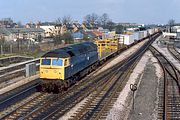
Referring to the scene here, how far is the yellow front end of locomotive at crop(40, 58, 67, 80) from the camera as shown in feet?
73.6

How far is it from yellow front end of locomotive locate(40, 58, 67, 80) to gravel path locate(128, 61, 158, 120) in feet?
18.1

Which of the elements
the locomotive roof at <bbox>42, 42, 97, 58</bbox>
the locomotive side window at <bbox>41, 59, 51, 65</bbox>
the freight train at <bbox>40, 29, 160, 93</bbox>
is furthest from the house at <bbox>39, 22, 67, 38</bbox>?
the locomotive side window at <bbox>41, 59, 51, 65</bbox>

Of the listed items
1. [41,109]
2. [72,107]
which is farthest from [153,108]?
[41,109]

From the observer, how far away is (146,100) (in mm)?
20953

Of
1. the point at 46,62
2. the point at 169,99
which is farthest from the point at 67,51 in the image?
the point at 169,99

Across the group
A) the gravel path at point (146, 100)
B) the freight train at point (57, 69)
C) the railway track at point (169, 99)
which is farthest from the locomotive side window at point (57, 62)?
the railway track at point (169, 99)

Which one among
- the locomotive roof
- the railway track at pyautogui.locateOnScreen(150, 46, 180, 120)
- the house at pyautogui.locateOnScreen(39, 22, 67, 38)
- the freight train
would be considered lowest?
the railway track at pyautogui.locateOnScreen(150, 46, 180, 120)

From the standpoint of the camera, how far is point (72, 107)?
1889 cm

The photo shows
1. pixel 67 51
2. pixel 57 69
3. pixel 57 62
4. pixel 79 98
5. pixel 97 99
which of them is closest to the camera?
Result: pixel 97 99

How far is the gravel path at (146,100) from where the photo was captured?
17.4 m

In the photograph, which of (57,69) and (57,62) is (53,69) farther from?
(57,62)

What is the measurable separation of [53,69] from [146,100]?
22.2 feet

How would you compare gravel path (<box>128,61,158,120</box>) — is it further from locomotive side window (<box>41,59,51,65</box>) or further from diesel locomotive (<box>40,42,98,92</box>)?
locomotive side window (<box>41,59,51,65</box>)

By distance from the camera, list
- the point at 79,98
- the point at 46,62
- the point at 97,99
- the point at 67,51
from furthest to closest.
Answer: the point at 67,51
the point at 46,62
the point at 79,98
the point at 97,99
